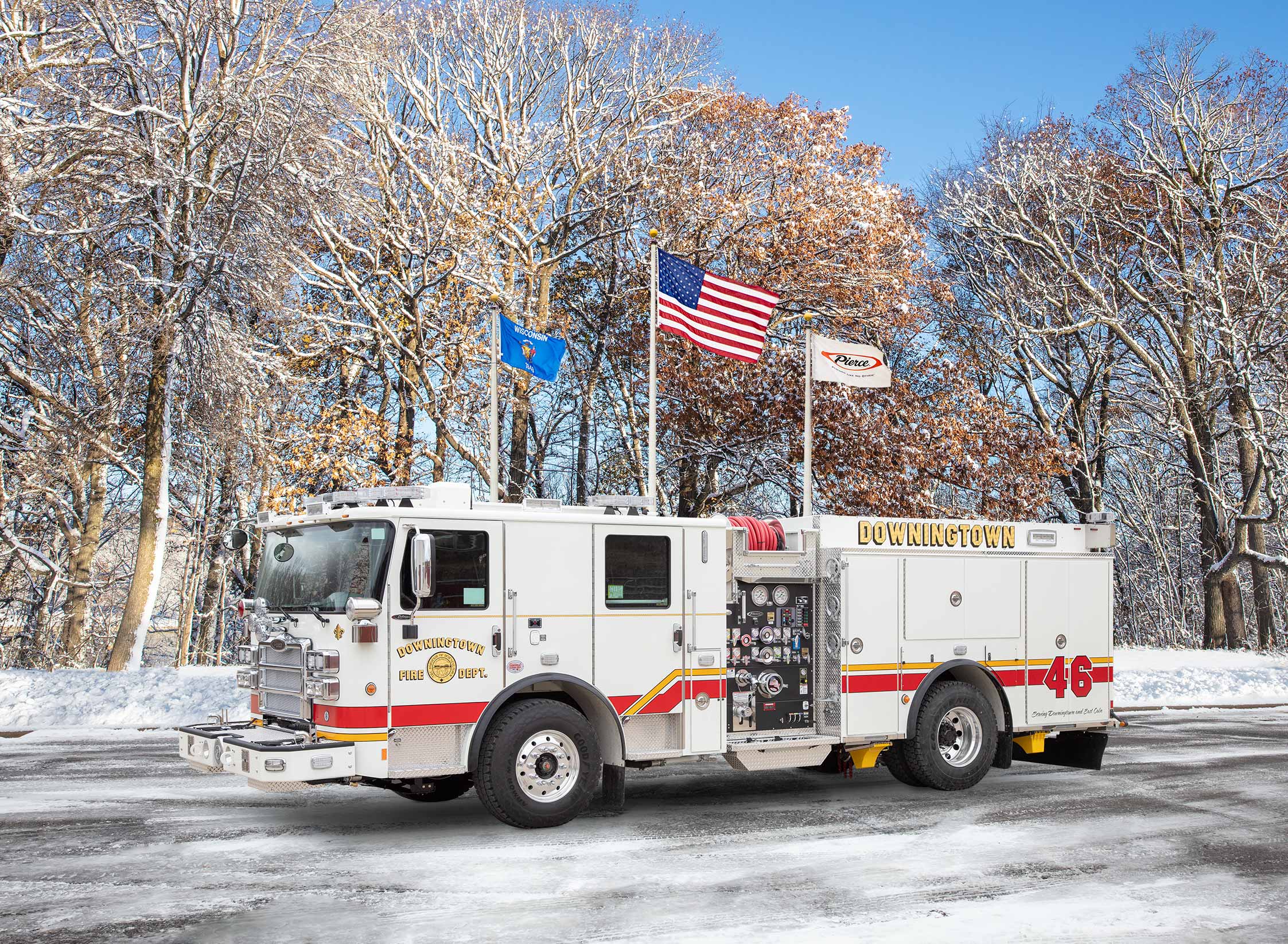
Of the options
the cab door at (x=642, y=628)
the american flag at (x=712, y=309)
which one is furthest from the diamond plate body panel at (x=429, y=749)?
the american flag at (x=712, y=309)

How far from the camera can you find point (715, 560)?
1055 cm

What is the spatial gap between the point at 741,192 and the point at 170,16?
12.8 meters

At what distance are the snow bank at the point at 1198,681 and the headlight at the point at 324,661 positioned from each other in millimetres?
16080

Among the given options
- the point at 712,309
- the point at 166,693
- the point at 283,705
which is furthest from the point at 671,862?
the point at 166,693

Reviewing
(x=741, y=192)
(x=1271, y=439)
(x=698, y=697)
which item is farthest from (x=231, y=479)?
(x=1271, y=439)

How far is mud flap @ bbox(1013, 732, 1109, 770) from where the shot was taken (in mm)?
12570

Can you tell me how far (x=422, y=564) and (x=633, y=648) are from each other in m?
2.19

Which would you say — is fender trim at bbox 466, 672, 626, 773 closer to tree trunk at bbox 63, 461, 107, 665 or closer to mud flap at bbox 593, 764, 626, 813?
mud flap at bbox 593, 764, 626, 813

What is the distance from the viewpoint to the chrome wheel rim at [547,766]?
30.9 ft

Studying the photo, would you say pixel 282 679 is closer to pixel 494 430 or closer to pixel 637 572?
pixel 637 572

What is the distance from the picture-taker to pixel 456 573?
9.25 meters

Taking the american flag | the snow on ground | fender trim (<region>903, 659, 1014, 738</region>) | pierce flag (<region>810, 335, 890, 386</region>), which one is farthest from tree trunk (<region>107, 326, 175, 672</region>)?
fender trim (<region>903, 659, 1014, 738</region>)

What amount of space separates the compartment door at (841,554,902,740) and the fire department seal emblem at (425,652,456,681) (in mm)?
3778

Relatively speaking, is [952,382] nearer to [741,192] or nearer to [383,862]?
[741,192]
